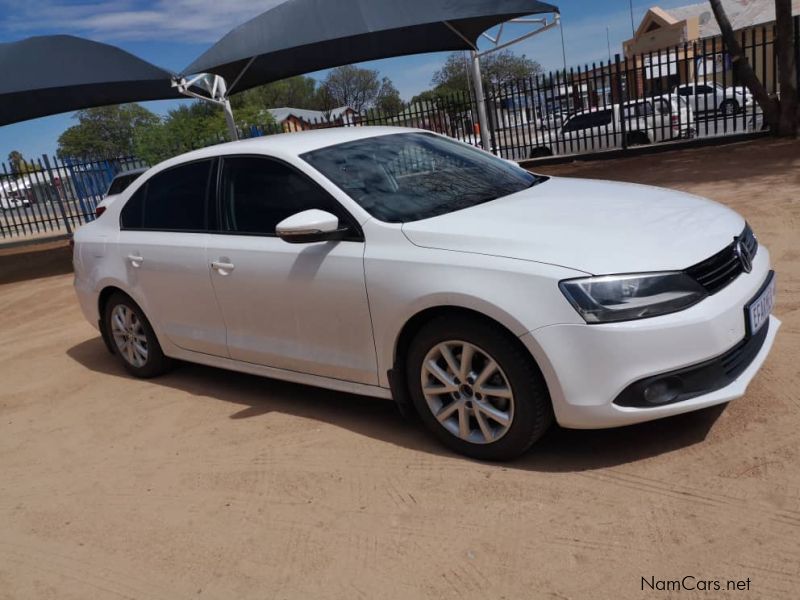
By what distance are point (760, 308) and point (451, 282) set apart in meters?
1.46

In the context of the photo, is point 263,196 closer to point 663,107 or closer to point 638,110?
point 638,110

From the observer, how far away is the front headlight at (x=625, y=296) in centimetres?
293

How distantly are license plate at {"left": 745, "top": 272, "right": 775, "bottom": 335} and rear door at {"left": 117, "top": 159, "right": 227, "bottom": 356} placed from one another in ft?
9.79

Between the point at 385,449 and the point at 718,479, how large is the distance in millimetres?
1618

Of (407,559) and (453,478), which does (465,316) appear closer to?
(453,478)

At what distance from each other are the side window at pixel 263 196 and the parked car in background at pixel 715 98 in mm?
13381

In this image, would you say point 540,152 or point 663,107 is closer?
point 663,107

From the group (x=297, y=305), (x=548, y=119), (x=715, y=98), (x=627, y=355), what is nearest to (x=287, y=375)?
(x=297, y=305)

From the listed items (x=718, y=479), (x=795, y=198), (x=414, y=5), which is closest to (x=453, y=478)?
(x=718, y=479)

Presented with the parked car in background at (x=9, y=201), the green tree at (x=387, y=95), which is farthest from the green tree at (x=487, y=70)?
the parked car in background at (x=9, y=201)

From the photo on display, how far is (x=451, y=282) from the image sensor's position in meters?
3.23

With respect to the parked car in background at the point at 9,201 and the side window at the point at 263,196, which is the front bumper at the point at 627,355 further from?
the parked car in background at the point at 9,201

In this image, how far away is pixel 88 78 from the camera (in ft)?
41.2

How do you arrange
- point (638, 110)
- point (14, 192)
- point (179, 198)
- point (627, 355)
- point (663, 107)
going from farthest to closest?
1. point (14, 192)
2. point (638, 110)
3. point (663, 107)
4. point (179, 198)
5. point (627, 355)
